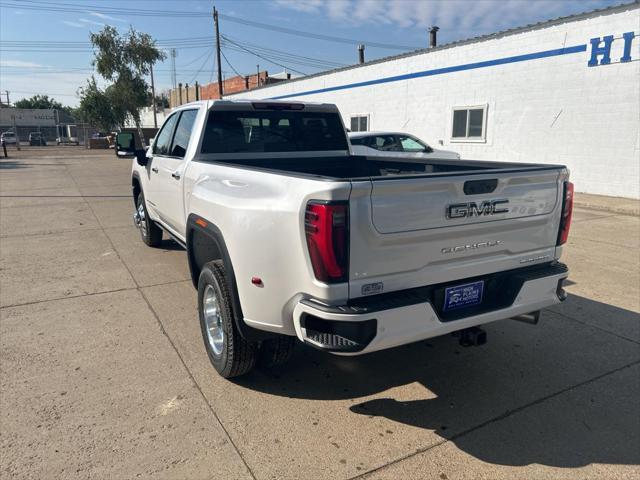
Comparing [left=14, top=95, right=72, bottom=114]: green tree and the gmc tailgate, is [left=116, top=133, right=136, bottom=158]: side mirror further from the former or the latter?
[left=14, top=95, right=72, bottom=114]: green tree

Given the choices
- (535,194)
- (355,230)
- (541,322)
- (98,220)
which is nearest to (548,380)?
(541,322)

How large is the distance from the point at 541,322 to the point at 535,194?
196cm

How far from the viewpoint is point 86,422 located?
2.95 metres

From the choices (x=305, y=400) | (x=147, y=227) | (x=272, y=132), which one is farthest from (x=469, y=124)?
(x=305, y=400)

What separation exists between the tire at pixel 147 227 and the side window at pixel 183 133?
6.19 ft

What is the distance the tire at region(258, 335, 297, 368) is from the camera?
3225mm

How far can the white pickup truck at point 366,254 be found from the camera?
2439 millimetres

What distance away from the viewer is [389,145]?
43.3 ft

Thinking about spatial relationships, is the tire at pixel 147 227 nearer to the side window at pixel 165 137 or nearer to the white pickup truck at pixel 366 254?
the side window at pixel 165 137

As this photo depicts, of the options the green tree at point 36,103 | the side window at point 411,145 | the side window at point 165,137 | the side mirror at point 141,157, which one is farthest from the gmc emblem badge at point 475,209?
the green tree at point 36,103

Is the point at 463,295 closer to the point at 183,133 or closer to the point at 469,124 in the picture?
the point at 183,133

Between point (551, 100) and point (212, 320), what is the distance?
12909 millimetres

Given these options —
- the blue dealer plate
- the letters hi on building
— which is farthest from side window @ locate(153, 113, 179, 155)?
the letters hi on building

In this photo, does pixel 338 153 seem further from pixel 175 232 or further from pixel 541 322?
pixel 541 322
